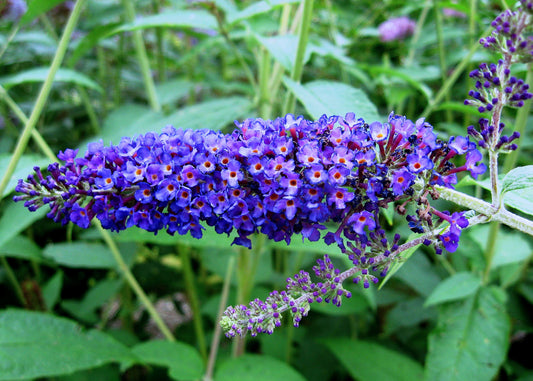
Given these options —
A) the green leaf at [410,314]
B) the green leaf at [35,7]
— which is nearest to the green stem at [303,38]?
the green leaf at [35,7]

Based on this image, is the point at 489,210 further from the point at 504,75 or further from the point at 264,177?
the point at 264,177

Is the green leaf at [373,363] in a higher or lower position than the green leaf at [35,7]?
lower

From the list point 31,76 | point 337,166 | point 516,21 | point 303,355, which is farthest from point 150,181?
point 303,355

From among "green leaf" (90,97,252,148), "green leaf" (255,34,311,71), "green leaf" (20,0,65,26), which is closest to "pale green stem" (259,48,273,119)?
"green leaf" (90,97,252,148)

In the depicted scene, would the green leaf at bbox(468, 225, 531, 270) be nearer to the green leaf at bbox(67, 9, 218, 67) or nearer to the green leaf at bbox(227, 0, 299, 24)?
the green leaf at bbox(227, 0, 299, 24)

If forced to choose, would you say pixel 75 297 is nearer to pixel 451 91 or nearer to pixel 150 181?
pixel 150 181

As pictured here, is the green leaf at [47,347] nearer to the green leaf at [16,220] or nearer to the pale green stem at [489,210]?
the green leaf at [16,220]
